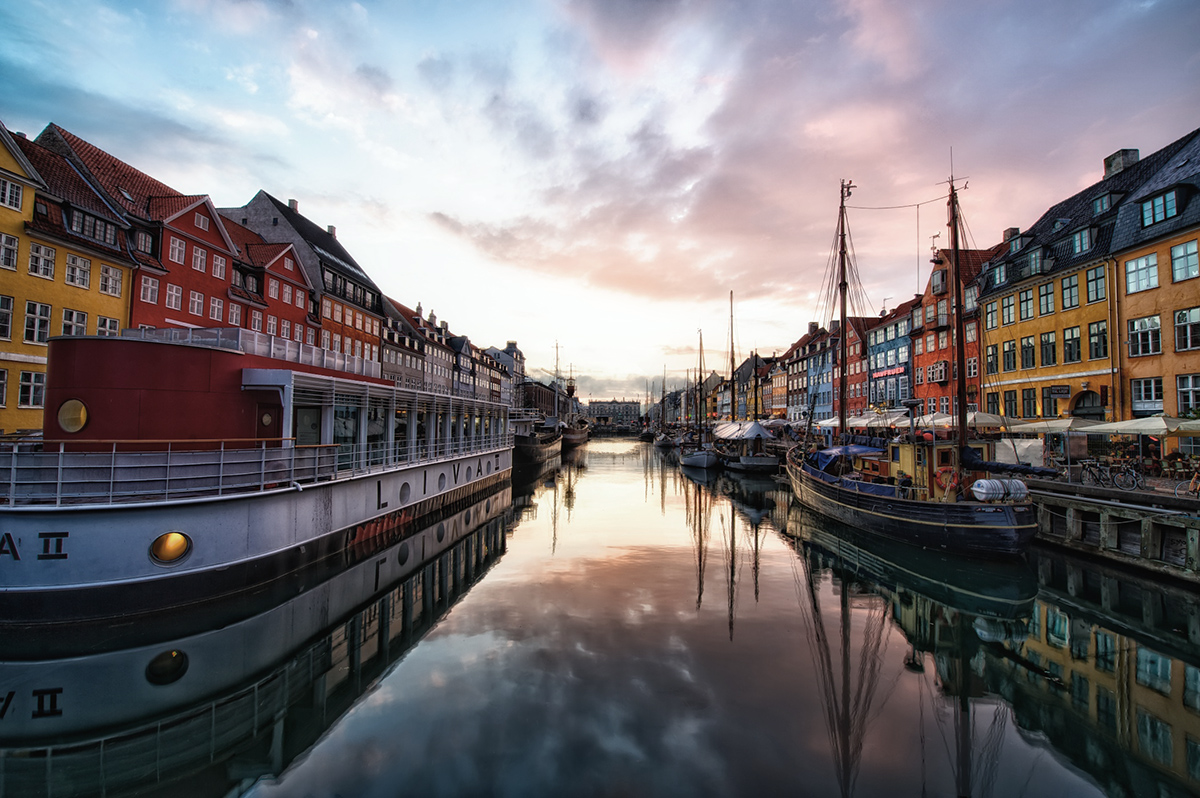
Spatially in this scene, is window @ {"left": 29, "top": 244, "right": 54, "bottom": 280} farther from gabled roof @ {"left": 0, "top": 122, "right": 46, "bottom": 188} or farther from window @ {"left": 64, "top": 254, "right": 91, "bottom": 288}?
gabled roof @ {"left": 0, "top": 122, "right": 46, "bottom": 188}

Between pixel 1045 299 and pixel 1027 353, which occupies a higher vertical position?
pixel 1045 299

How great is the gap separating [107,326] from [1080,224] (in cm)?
5316

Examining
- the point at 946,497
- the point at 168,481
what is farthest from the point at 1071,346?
the point at 168,481

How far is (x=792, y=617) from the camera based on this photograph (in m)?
13.9

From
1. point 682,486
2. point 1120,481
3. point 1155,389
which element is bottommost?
point 682,486

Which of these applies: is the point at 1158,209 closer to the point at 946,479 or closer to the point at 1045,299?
the point at 1045,299

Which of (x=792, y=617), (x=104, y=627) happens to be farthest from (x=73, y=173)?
(x=792, y=617)

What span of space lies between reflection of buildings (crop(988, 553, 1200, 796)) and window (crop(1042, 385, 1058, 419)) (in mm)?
17750

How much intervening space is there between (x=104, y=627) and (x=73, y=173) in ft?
89.6

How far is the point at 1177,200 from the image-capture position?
2364 centimetres

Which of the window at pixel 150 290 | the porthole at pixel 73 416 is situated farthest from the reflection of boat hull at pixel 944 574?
the window at pixel 150 290

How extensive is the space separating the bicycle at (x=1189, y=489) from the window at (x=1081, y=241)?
1667 centimetres

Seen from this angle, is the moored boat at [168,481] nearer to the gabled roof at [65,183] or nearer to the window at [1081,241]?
the gabled roof at [65,183]

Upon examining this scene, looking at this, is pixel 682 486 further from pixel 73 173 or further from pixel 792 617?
pixel 73 173
